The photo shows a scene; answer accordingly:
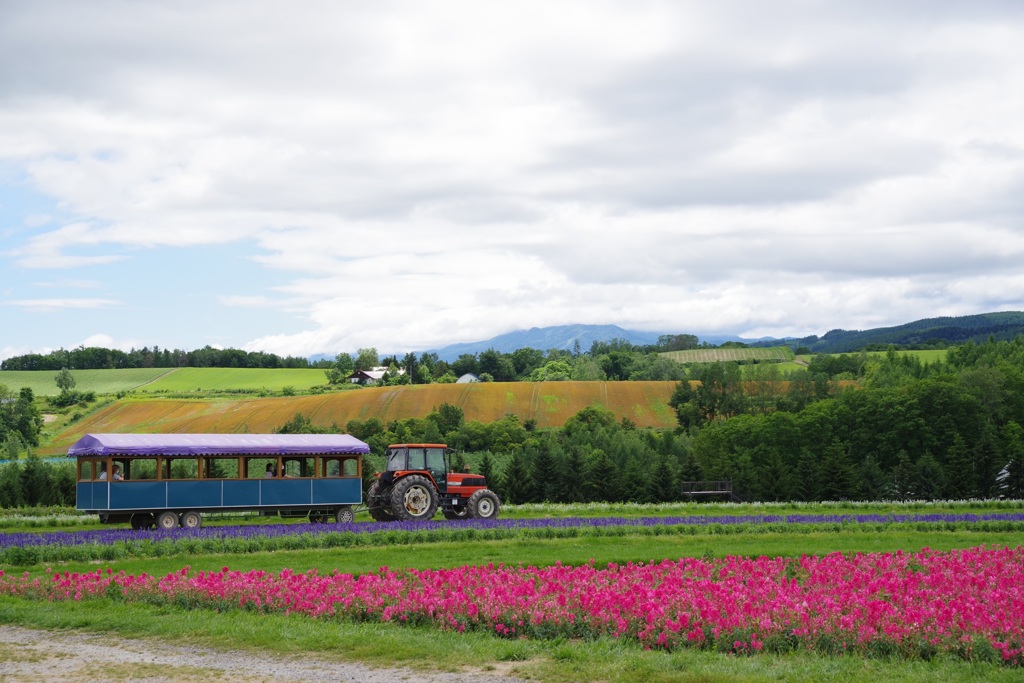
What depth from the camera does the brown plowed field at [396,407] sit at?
3270 inches

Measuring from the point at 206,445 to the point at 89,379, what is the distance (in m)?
104

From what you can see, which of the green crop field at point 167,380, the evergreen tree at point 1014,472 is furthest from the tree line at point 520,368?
the evergreen tree at point 1014,472

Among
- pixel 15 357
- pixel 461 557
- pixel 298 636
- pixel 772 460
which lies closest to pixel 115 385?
pixel 15 357

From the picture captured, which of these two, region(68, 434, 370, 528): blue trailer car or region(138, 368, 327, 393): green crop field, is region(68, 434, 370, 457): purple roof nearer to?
region(68, 434, 370, 528): blue trailer car

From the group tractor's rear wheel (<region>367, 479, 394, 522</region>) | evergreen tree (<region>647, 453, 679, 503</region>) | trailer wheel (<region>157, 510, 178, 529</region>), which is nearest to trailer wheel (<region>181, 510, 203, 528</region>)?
trailer wheel (<region>157, 510, 178, 529</region>)

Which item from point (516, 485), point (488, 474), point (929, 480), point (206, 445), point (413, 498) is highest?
point (206, 445)

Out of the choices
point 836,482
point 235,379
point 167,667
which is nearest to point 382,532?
point 167,667

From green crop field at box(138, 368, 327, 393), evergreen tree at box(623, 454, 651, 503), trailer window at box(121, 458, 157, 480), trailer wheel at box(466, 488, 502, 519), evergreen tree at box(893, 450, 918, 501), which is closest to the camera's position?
trailer window at box(121, 458, 157, 480)

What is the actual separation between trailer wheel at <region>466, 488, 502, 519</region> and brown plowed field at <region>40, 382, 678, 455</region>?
155 ft

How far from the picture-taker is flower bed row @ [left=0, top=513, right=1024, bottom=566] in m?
21.7

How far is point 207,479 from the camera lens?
3023 centimetres

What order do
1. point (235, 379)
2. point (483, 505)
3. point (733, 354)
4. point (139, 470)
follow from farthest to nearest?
point (733, 354) < point (235, 379) < point (139, 470) < point (483, 505)

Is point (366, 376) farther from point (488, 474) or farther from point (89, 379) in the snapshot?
point (488, 474)

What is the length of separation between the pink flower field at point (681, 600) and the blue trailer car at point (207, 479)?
41.0 ft
